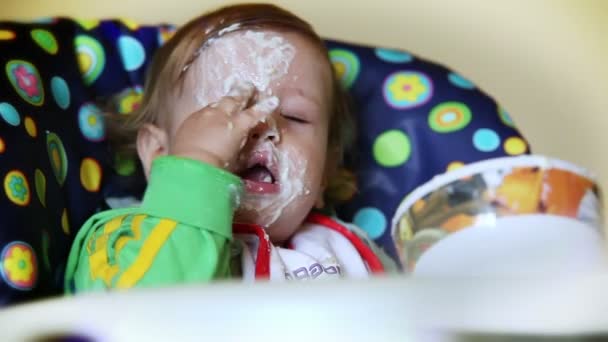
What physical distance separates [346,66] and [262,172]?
11.3 inches

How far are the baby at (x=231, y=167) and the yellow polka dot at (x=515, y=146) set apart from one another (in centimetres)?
20

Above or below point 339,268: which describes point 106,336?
above

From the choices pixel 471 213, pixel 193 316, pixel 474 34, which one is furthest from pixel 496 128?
pixel 193 316

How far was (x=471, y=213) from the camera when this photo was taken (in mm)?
606

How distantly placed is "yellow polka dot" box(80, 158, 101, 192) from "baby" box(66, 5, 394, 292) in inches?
2.0

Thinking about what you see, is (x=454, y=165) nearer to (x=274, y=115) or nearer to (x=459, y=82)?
(x=459, y=82)

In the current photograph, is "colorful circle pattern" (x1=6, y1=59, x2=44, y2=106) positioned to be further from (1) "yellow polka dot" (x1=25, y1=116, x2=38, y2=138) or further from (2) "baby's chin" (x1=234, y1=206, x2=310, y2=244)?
(2) "baby's chin" (x1=234, y1=206, x2=310, y2=244)

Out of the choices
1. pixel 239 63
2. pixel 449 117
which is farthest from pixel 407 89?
pixel 239 63

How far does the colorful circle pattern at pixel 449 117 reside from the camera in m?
0.94

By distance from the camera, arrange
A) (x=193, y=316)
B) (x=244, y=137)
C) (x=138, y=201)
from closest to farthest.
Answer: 1. (x=193, y=316)
2. (x=244, y=137)
3. (x=138, y=201)

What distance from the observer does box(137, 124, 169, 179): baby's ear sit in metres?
0.86

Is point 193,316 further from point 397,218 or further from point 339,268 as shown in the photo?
point 339,268

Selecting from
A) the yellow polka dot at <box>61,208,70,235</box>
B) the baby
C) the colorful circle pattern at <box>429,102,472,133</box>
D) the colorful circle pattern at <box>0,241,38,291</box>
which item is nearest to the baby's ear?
the baby

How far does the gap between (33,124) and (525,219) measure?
484 mm
